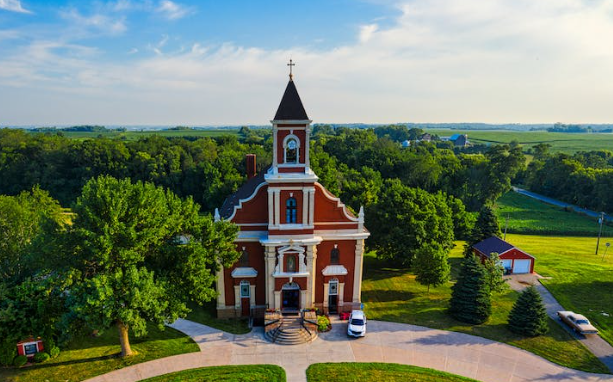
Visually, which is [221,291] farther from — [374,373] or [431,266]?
[431,266]

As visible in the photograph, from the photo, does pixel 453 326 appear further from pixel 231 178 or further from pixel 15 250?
pixel 231 178

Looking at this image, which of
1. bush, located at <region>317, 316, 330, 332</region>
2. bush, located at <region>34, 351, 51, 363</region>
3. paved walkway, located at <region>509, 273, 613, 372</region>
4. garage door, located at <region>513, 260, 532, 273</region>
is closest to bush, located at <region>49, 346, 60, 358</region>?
bush, located at <region>34, 351, 51, 363</region>

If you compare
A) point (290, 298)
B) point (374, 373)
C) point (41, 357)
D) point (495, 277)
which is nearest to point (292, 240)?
point (290, 298)

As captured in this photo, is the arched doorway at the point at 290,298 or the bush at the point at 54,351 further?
the arched doorway at the point at 290,298

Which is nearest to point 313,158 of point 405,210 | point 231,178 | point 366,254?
point 231,178

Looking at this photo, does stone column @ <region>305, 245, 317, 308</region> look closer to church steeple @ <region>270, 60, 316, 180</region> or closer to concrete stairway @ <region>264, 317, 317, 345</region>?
concrete stairway @ <region>264, 317, 317, 345</region>

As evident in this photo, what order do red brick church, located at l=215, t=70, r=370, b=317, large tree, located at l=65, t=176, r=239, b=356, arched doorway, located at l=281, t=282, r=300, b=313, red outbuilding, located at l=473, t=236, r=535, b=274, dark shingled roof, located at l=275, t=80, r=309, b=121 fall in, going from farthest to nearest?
red outbuilding, located at l=473, t=236, r=535, b=274, arched doorway, located at l=281, t=282, r=300, b=313, red brick church, located at l=215, t=70, r=370, b=317, dark shingled roof, located at l=275, t=80, r=309, b=121, large tree, located at l=65, t=176, r=239, b=356

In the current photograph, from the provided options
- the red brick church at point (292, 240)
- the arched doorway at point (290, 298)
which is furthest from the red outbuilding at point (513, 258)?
the arched doorway at point (290, 298)

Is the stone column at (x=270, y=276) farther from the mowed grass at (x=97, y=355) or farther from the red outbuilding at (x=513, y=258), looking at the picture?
the red outbuilding at (x=513, y=258)
